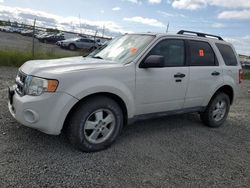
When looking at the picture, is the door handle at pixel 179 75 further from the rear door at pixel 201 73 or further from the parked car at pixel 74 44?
the parked car at pixel 74 44

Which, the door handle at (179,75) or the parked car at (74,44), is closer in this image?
the door handle at (179,75)

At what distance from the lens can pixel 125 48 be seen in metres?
4.54

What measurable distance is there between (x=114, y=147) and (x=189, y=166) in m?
1.11

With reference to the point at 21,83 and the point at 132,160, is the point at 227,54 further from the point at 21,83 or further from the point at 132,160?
the point at 21,83

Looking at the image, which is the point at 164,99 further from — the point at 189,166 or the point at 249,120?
the point at 249,120

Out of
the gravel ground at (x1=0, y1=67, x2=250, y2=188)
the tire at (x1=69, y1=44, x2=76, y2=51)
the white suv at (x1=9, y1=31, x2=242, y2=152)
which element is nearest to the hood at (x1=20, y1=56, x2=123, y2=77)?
the white suv at (x1=9, y1=31, x2=242, y2=152)

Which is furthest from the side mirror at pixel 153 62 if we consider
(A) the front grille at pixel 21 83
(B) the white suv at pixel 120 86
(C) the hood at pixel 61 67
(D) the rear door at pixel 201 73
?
(A) the front grille at pixel 21 83

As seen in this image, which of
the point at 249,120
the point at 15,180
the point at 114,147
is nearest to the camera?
the point at 15,180

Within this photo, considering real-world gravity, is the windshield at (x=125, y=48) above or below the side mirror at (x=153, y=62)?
above

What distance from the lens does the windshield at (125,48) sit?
429 cm

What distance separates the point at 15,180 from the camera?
299 cm

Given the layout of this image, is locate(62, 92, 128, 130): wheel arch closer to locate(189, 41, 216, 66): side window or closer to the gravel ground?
the gravel ground

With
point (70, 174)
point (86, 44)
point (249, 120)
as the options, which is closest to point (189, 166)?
point (70, 174)

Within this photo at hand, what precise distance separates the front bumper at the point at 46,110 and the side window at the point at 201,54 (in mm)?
2459
